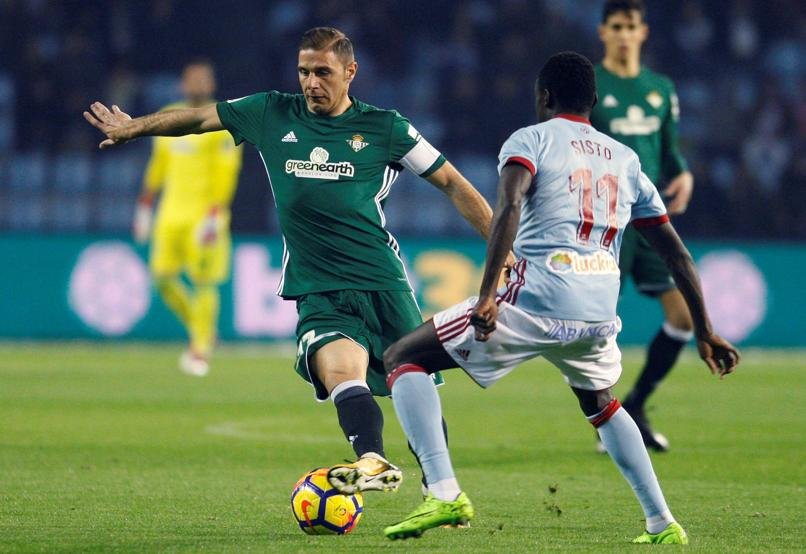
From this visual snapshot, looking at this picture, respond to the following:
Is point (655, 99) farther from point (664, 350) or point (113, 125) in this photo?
point (113, 125)

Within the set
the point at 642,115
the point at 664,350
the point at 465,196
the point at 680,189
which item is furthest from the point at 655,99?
the point at 465,196

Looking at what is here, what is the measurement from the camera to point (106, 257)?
1784 centimetres

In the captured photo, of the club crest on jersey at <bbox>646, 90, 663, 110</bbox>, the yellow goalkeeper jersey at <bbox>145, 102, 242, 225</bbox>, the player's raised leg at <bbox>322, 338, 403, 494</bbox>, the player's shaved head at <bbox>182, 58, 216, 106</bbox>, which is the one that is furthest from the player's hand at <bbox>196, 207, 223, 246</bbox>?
the player's raised leg at <bbox>322, 338, 403, 494</bbox>

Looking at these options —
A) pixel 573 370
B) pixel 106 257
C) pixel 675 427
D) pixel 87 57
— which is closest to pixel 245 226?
pixel 106 257

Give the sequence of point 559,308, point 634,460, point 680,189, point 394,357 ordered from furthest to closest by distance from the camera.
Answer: point 680,189 → point 394,357 → point 634,460 → point 559,308

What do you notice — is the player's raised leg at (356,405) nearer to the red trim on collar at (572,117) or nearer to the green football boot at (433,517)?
the green football boot at (433,517)

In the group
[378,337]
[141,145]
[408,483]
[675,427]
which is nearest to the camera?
[378,337]

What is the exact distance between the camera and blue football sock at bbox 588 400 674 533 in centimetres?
544

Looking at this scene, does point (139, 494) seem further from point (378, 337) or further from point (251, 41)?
point (251, 41)

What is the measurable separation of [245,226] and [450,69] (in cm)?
426

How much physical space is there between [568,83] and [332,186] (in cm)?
122

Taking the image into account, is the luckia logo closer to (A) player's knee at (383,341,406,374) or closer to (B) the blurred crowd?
(A) player's knee at (383,341,406,374)

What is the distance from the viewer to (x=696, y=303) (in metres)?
5.56

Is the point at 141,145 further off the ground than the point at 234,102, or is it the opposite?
the point at 234,102
